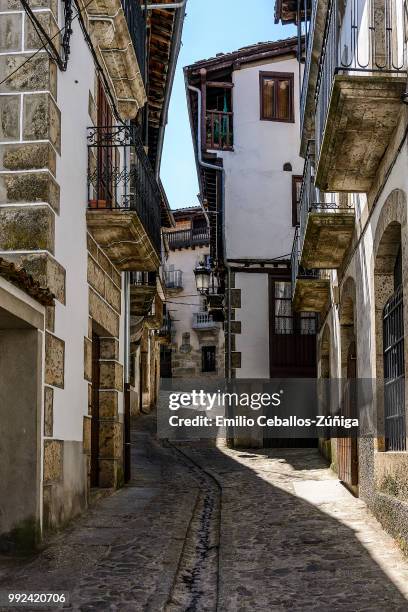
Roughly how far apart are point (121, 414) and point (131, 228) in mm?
3408

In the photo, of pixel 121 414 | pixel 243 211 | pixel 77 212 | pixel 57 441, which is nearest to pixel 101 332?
pixel 121 414

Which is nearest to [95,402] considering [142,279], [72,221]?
[72,221]

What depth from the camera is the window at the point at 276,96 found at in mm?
22859

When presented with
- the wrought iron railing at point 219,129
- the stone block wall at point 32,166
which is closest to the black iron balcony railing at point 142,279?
the wrought iron railing at point 219,129

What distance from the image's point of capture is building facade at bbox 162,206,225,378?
42.0 metres

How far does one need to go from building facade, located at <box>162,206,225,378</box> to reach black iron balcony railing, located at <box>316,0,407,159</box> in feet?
101

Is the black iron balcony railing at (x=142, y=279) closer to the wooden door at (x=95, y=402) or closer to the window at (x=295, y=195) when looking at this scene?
the wooden door at (x=95, y=402)

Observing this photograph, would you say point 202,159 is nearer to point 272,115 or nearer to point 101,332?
point 272,115

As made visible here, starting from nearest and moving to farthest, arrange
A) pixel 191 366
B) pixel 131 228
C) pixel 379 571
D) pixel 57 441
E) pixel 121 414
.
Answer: pixel 379 571 < pixel 57 441 < pixel 131 228 < pixel 121 414 < pixel 191 366

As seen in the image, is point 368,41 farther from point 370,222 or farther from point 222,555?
point 222,555

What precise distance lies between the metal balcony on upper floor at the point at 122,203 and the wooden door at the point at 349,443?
125 inches

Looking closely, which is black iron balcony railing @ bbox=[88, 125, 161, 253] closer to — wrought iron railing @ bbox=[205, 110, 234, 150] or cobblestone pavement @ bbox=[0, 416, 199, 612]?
cobblestone pavement @ bbox=[0, 416, 199, 612]

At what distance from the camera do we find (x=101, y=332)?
1177 centimetres

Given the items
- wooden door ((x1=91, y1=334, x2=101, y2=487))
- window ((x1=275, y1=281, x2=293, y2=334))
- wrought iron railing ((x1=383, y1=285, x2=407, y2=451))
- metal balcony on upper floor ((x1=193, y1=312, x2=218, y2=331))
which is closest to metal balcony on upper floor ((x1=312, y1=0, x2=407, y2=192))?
wrought iron railing ((x1=383, y1=285, x2=407, y2=451))
